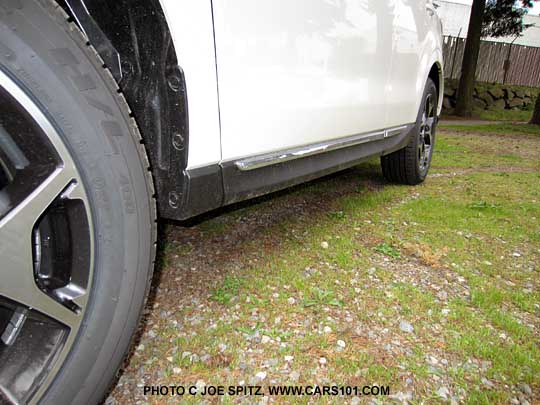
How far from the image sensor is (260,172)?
1328mm

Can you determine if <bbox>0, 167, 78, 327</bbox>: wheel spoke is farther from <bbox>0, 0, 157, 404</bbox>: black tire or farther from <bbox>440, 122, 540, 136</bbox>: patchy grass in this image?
<bbox>440, 122, 540, 136</bbox>: patchy grass

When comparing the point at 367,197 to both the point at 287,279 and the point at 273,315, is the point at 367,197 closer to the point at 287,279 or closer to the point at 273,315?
the point at 287,279

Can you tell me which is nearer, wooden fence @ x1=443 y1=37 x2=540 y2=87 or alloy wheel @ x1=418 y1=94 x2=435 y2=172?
alloy wheel @ x1=418 y1=94 x2=435 y2=172

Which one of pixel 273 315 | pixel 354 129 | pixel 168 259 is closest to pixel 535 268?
pixel 354 129

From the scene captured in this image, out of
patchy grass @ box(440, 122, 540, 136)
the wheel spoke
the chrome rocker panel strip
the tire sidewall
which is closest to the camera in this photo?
the wheel spoke

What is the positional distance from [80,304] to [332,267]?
1.26m

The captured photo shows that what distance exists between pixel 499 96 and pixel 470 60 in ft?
13.5

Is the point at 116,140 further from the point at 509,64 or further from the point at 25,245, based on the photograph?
the point at 509,64

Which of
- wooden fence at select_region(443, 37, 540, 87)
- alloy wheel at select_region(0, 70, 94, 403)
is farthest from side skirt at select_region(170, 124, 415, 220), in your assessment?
wooden fence at select_region(443, 37, 540, 87)

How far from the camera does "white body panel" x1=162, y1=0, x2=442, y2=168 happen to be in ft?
3.47

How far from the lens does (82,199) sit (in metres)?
0.85

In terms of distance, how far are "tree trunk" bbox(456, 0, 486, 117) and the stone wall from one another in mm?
1289

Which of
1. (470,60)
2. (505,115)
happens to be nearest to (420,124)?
(470,60)

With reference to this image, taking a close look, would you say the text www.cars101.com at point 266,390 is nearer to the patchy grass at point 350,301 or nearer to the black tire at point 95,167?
the patchy grass at point 350,301
